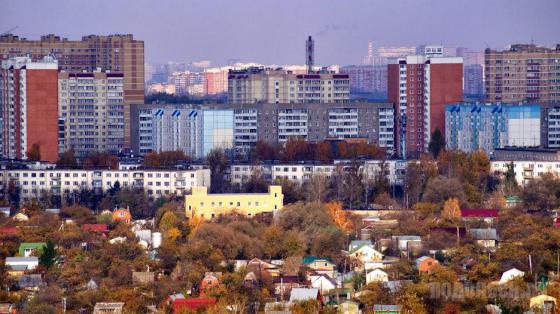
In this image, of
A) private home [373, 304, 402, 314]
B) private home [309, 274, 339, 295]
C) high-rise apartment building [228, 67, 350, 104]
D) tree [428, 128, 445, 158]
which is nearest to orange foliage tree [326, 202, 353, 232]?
private home [309, 274, 339, 295]

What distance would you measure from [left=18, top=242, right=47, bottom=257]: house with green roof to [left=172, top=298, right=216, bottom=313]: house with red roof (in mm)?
2569

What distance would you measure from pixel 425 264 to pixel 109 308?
2737 millimetres

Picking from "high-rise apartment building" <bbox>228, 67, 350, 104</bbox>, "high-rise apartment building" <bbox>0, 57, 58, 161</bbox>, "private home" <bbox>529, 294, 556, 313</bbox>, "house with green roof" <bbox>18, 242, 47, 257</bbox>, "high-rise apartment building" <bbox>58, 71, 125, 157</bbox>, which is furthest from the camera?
"high-rise apartment building" <bbox>228, 67, 350, 104</bbox>

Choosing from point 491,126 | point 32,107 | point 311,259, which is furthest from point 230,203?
point 491,126

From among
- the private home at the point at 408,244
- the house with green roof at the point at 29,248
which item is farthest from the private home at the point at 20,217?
the private home at the point at 408,244

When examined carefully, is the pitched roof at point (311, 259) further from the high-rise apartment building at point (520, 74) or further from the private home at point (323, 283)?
the high-rise apartment building at point (520, 74)

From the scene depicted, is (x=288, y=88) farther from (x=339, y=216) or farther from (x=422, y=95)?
(x=339, y=216)

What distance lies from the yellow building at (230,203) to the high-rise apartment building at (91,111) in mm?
8684

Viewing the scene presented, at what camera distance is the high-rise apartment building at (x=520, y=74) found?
27.6m

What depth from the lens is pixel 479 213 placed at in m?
17.0

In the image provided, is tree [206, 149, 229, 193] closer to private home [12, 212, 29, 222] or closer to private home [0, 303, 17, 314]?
private home [12, 212, 29, 222]

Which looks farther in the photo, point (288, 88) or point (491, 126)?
point (288, 88)

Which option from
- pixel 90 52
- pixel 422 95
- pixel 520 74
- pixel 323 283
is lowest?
pixel 323 283

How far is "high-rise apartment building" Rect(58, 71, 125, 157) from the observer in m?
26.5
